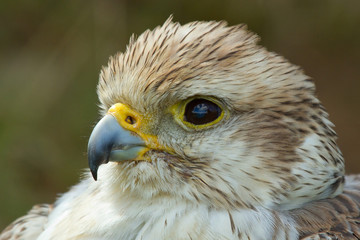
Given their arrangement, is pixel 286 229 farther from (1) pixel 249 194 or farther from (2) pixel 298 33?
(2) pixel 298 33

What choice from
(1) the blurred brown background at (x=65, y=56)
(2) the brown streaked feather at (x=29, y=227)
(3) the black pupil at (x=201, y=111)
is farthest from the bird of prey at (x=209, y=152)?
(1) the blurred brown background at (x=65, y=56)

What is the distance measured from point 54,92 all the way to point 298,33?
311 cm

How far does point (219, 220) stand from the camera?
287 centimetres

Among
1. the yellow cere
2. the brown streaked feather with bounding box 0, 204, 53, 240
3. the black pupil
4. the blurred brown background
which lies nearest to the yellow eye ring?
the black pupil

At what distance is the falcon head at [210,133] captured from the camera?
288 centimetres

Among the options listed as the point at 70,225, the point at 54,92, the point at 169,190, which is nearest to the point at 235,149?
the point at 169,190

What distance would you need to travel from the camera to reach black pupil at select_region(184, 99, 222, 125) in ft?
9.61

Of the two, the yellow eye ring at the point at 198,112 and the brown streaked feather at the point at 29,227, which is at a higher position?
the yellow eye ring at the point at 198,112

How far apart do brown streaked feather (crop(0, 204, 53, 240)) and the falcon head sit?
0.90 meters

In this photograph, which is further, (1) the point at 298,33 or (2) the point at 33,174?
(1) the point at 298,33

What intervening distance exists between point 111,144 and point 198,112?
1.48 feet

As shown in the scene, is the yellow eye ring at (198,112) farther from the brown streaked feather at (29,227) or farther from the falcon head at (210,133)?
the brown streaked feather at (29,227)

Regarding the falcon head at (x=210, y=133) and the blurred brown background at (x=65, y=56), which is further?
the blurred brown background at (x=65, y=56)

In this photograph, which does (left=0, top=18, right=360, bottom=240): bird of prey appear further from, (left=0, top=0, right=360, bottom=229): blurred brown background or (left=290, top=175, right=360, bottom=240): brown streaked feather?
(left=0, top=0, right=360, bottom=229): blurred brown background
